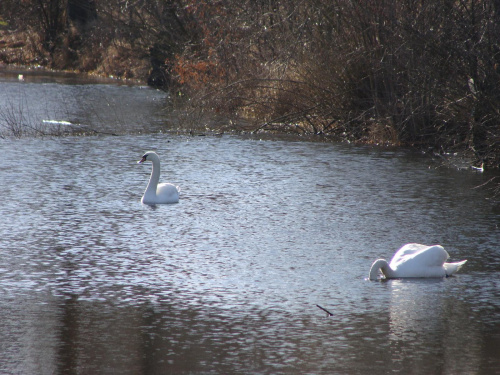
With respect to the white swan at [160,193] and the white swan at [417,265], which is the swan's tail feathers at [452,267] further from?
the white swan at [160,193]

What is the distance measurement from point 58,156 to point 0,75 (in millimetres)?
20917

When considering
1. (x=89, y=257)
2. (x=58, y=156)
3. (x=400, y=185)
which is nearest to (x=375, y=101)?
(x=400, y=185)

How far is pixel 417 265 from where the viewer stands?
7324 mm

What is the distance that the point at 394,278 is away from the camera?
7.36 metres

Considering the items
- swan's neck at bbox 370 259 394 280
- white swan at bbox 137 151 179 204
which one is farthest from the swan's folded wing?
white swan at bbox 137 151 179 204

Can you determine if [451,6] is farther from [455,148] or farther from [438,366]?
[438,366]

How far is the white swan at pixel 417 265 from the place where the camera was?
7.30 meters

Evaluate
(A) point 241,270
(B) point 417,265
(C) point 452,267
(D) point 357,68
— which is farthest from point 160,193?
(D) point 357,68

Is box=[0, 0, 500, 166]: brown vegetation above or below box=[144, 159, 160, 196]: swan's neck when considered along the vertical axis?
above

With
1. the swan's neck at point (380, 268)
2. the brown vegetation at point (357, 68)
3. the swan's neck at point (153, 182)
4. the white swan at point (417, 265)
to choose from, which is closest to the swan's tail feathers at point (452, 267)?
the white swan at point (417, 265)

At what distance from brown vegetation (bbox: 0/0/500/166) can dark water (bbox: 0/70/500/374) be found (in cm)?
160

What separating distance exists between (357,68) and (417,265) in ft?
34.8

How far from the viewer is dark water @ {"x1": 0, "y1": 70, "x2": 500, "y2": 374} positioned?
17.9ft

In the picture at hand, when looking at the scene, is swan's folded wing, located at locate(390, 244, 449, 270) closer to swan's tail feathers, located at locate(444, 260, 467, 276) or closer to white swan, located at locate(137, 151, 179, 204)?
swan's tail feathers, located at locate(444, 260, 467, 276)
